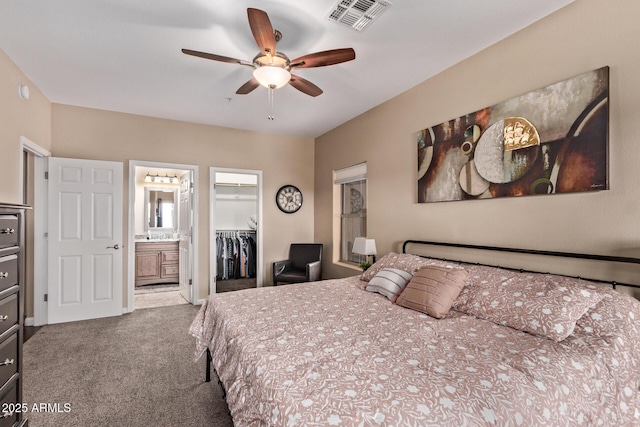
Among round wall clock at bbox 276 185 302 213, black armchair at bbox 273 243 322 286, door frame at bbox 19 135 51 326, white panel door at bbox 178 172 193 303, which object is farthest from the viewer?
round wall clock at bbox 276 185 302 213

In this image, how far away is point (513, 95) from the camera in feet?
8.06

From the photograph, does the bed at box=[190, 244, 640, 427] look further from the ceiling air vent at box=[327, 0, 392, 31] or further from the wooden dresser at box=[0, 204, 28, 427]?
the ceiling air vent at box=[327, 0, 392, 31]

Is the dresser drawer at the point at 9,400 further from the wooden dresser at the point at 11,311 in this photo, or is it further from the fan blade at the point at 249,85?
the fan blade at the point at 249,85

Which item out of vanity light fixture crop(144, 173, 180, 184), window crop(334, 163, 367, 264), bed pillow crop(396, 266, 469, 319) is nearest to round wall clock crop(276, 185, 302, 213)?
window crop(334, 163, 367, 264)

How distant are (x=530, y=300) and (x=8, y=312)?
9.99ft

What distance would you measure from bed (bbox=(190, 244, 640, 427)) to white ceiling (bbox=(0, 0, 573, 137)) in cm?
191

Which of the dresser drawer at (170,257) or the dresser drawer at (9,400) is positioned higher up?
the dresser drawer at (170,257)

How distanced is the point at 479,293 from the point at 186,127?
449cm

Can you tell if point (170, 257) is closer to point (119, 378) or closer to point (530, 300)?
point (119, 378)

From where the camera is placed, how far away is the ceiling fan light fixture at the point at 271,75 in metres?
2.26

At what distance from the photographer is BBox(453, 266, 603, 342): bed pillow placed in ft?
5.56

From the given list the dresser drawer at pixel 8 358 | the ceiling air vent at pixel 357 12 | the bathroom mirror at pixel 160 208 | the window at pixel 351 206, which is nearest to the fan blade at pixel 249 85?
the ceiling air vent at pixel 357 12

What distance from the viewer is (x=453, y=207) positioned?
295 centimetres

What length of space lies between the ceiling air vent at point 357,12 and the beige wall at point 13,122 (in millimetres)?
3004
